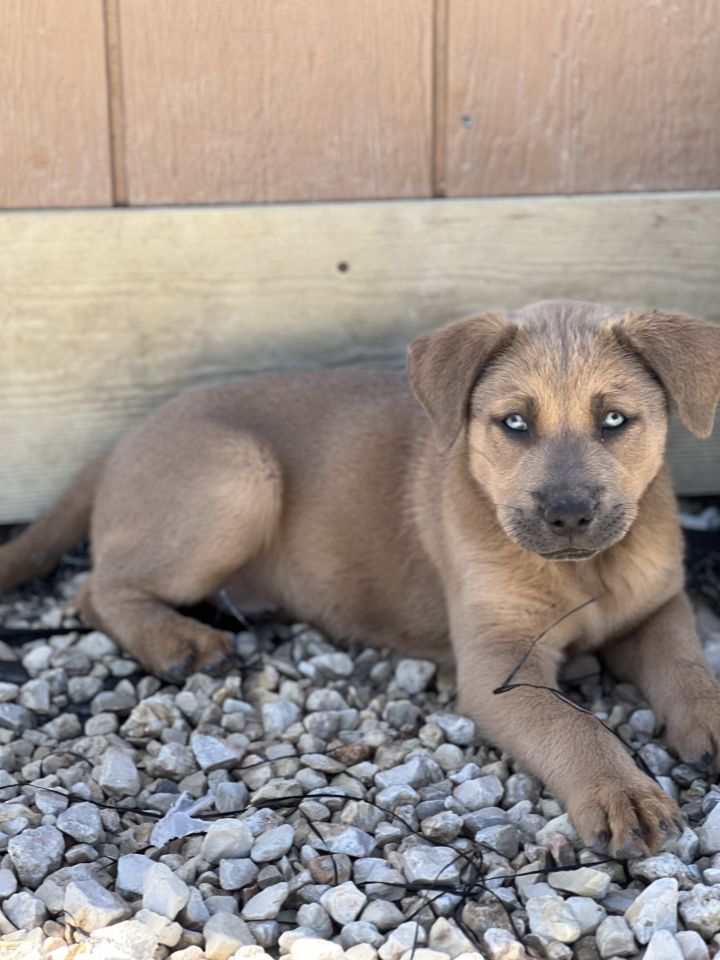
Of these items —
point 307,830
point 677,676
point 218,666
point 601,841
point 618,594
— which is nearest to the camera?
point 601,841

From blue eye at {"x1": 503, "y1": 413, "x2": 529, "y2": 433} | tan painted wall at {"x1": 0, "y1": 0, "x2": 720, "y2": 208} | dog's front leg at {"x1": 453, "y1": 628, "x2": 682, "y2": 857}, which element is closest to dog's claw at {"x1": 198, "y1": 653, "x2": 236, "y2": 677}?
dog's front leg at {"x1": 453, "y1": 628, "x2": 682, "y2": 857}

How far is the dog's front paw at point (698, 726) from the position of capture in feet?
11.1

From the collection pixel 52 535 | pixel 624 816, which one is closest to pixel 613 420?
pixel 624 816

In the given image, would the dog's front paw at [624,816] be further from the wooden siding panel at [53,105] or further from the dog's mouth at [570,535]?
the wooden siding panel at [53,105]

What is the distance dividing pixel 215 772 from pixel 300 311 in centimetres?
203

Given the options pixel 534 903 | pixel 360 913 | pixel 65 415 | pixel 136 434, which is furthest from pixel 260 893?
pixel 65 415

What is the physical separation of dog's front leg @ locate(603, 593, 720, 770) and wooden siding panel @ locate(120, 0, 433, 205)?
Result: 193cm

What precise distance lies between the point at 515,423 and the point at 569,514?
0.38 meters

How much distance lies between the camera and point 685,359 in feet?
11.6

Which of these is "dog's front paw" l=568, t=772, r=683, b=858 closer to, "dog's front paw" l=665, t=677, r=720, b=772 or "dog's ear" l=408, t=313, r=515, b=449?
"dog's front paw" l=665, t=677, r=720, b=772

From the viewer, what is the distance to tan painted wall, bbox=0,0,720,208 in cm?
454

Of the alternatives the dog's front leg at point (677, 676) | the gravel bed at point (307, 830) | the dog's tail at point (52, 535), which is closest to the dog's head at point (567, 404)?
the dog's front leg at point (677, 676)

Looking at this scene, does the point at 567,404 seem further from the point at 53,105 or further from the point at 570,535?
the point at 53,105

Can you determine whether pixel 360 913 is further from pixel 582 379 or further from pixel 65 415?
pixel 65 415
